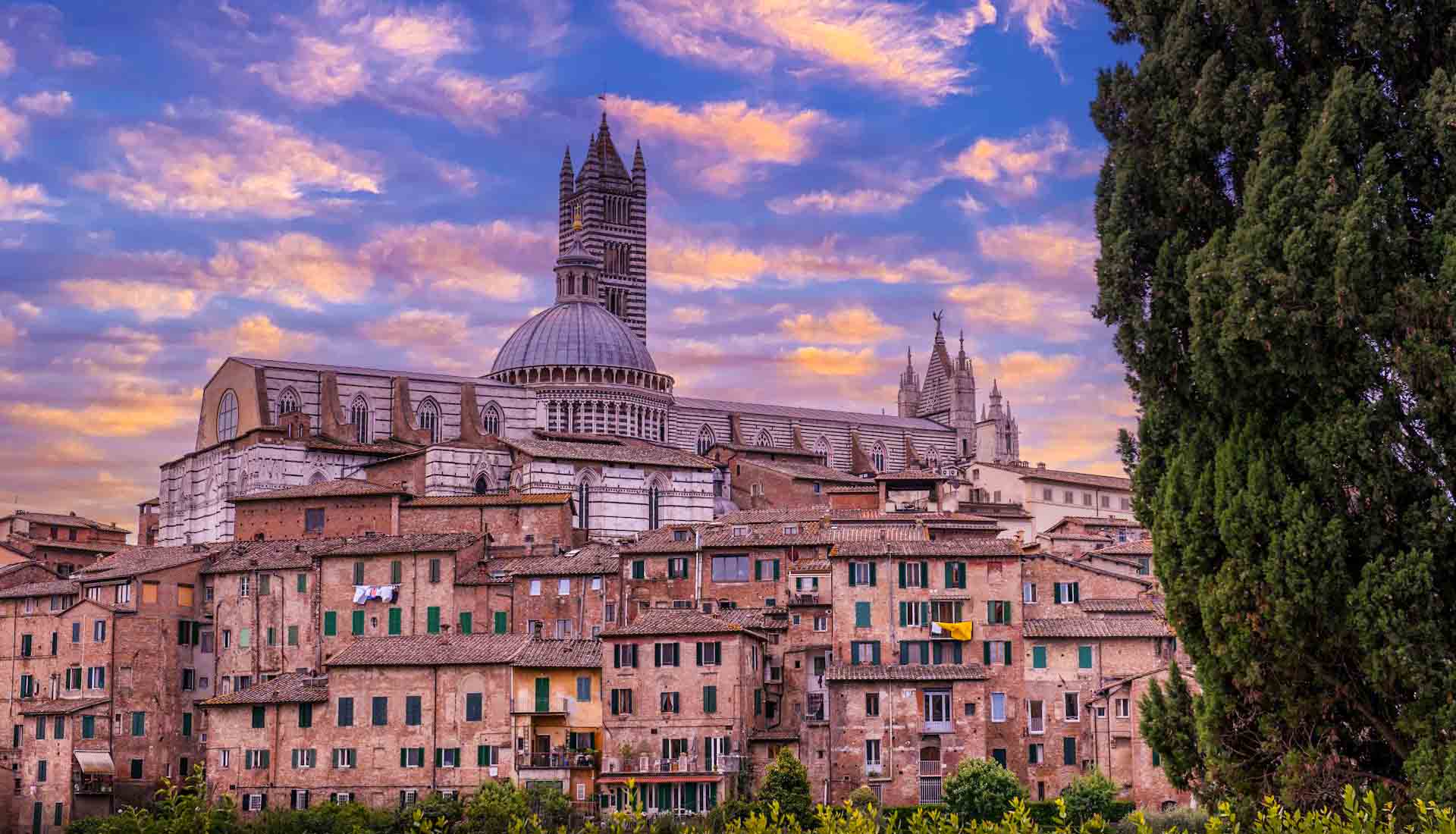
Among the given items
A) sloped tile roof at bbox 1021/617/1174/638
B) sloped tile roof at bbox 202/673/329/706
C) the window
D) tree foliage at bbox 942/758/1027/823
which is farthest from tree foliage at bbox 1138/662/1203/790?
sloped tile roof at bbox 202/673/329/706

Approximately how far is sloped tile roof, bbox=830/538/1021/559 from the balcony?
8546mm

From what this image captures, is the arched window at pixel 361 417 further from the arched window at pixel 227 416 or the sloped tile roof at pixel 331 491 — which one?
the sloped tile roof at pixel 331 491

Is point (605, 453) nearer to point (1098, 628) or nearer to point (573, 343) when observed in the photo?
point (573, 343)

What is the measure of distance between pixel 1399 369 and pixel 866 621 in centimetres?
3356

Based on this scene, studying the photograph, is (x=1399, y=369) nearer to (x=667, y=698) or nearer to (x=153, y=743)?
(x=667, y=698)

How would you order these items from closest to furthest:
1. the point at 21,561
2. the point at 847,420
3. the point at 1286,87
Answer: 1. the point at 1286,87
2. the point at 21,561
3. the point at 847,420

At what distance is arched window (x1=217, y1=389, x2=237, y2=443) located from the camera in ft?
258

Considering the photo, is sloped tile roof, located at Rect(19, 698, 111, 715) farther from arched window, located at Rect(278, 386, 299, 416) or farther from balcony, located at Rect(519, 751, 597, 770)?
arched window, located at Rect(278, 386, 299, 416)

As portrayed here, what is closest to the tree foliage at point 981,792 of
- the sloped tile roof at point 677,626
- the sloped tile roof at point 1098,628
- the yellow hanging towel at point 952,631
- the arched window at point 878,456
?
the yellow hanging towel at point 952,631

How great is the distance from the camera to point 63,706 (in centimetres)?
5756

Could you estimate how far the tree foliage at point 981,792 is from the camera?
45875 mm

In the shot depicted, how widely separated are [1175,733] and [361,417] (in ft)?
211

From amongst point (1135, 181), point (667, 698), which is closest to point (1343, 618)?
point (1135, 181)

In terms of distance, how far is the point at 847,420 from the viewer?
101 m
